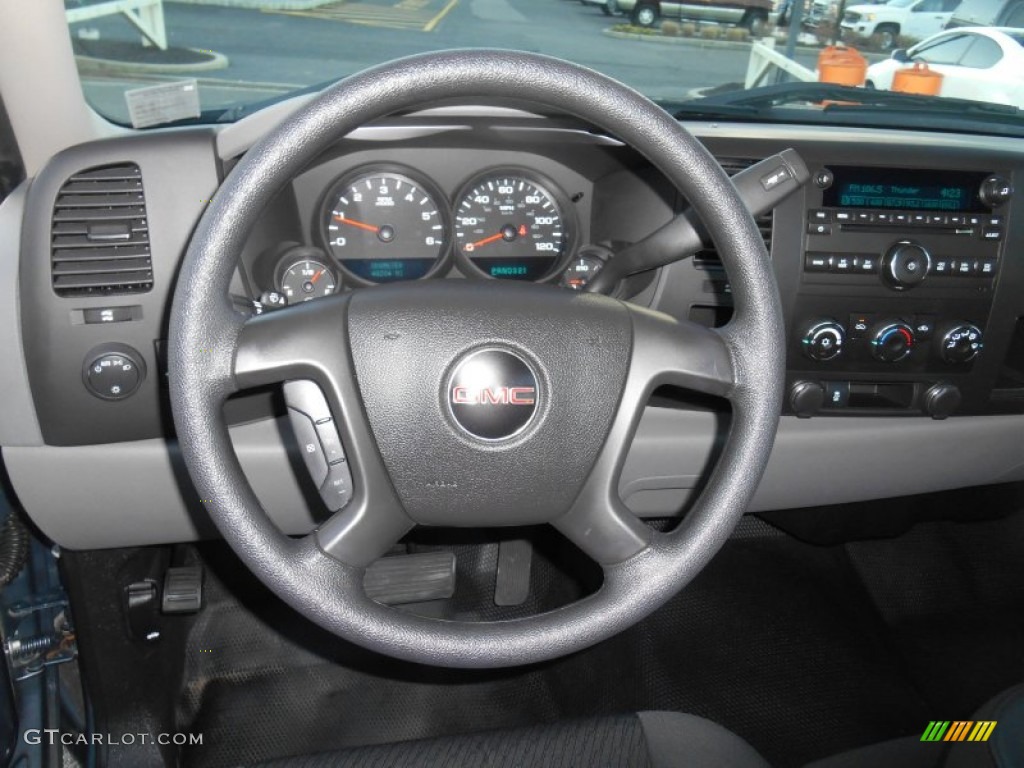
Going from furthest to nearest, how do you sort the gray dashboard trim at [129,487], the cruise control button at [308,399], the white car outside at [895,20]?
the white car outside at [895,20], the gray dashboard trim at [129,487], the cruise control button at [308,399]

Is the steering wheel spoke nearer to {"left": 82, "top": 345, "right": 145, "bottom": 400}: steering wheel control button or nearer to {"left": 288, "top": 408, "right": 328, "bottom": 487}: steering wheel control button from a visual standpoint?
{"left": 288, "top": 408, "right": 328, "bottom": 487}: steering wheel control button

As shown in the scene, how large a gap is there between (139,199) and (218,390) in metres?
0.59

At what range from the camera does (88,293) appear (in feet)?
4.90

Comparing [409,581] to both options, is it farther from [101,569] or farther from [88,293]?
[88,293]

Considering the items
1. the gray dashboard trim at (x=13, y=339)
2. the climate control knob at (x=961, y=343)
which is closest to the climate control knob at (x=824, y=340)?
the climate control knob at (x=961, y=343)

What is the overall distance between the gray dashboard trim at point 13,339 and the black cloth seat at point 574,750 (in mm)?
727

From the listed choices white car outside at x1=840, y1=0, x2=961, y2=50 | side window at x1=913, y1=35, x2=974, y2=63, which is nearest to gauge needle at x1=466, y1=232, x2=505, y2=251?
white car outside at x1=840, y1=0, x2=961, y2=50

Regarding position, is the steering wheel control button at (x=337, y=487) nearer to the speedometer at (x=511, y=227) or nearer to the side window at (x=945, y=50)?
the speedometer at (x=511, y=227)

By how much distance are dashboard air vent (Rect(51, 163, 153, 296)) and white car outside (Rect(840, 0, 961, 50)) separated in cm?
157

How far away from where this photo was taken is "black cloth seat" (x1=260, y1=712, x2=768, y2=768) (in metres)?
1.33

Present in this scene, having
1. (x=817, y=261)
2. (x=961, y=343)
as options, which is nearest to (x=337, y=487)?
(x=817, y=261)

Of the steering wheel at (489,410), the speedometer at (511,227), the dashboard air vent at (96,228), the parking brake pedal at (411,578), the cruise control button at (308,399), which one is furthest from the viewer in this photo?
the parking brake pedal at (411,578)

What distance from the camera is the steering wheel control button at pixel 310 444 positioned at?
1176 mm

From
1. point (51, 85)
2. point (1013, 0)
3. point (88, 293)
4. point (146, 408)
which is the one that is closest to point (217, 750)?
point (146, 408)
